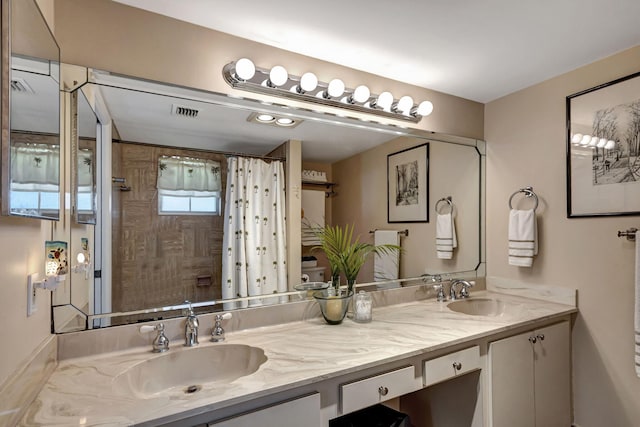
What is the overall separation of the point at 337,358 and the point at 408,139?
1469 millimetres

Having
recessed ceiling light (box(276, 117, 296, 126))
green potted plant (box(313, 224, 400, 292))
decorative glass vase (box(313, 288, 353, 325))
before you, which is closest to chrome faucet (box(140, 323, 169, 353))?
decorative glass vase (box(313, 288, 353, 325))

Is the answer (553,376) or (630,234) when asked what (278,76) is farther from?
(553,376)

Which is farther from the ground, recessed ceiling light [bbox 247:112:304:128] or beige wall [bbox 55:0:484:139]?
beige wall [bbox 55:0:484:139]

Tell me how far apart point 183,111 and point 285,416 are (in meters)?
1.31

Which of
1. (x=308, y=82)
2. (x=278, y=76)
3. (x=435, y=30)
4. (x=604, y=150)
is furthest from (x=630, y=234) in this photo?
(x=278, y=76)

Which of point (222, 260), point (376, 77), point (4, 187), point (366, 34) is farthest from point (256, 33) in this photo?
point (4, 187)

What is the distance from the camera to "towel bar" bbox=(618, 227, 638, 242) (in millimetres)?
1658

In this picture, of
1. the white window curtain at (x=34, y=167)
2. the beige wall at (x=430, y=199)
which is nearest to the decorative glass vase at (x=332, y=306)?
the beige wall at (x=430, y=199)

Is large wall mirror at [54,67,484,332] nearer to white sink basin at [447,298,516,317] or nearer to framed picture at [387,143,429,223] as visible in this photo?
framed picture at [387,143,429,223]

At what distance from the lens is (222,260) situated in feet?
5.11

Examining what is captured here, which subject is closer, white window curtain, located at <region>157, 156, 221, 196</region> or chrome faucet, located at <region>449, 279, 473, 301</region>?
white window curtain, located at <region>157, 156, 221, 196</region>

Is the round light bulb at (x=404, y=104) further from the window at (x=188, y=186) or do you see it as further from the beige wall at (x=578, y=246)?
the window at (x=188, y=186)

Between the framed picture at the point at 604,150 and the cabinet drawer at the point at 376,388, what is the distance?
4.71 ft

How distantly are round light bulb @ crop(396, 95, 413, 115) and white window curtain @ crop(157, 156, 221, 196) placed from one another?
3.76 ft
